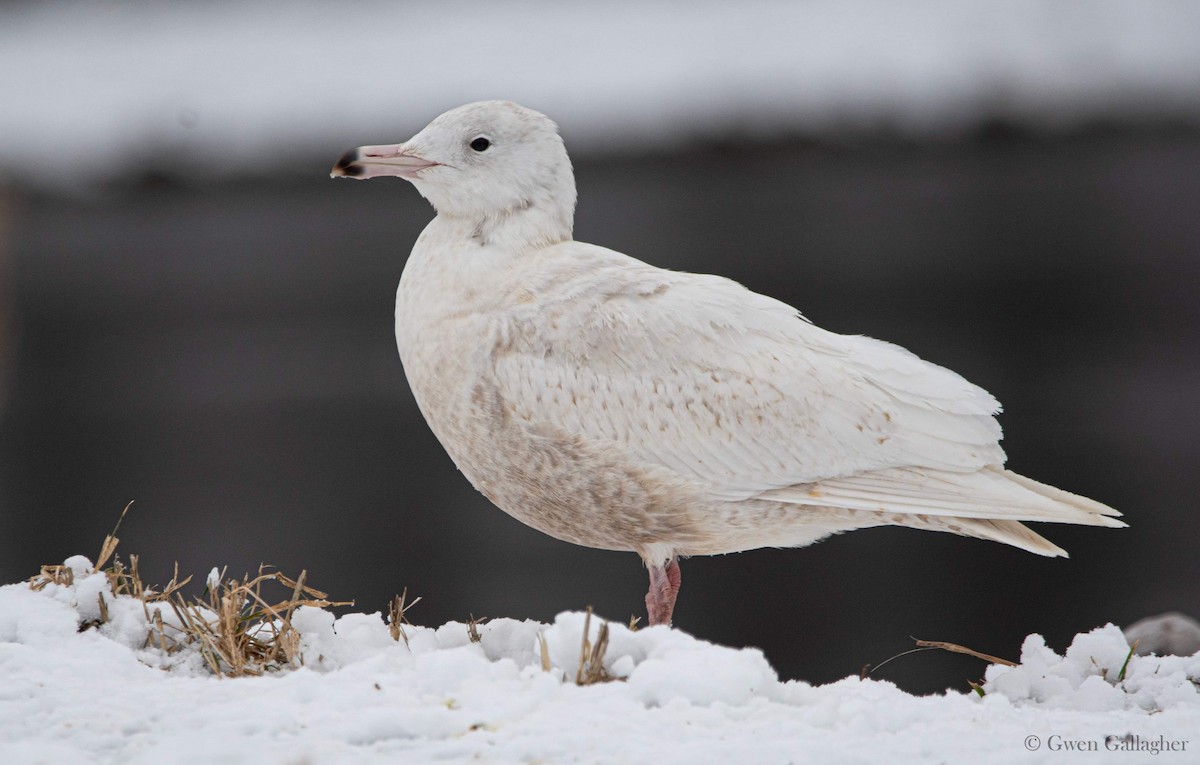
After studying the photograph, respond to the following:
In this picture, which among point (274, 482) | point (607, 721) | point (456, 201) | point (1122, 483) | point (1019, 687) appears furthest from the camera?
point (274, 482)

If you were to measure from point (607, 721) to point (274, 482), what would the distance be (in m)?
4.44

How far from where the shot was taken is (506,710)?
74.5 inches

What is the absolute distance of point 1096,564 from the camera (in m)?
5.69

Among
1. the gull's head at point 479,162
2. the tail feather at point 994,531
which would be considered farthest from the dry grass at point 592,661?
the gull's head at point 479,162

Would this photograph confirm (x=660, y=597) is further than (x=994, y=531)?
Yes

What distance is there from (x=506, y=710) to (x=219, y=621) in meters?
0.79

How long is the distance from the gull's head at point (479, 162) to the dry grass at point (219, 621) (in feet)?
3.65

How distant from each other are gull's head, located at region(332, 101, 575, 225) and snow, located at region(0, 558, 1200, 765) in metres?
1.26

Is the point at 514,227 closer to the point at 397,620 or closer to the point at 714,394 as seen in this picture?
the point at 714,394

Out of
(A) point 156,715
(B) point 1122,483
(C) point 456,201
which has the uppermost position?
(C) point 456,201

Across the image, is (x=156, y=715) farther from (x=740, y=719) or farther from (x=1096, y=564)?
(x=1096, y=564)

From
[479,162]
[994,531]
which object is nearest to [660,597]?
[994,531]

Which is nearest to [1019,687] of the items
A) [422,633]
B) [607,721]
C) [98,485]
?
[607,721]

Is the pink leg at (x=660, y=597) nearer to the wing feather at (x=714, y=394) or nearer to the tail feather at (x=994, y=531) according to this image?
the wing feather at (x=714, y=394)
